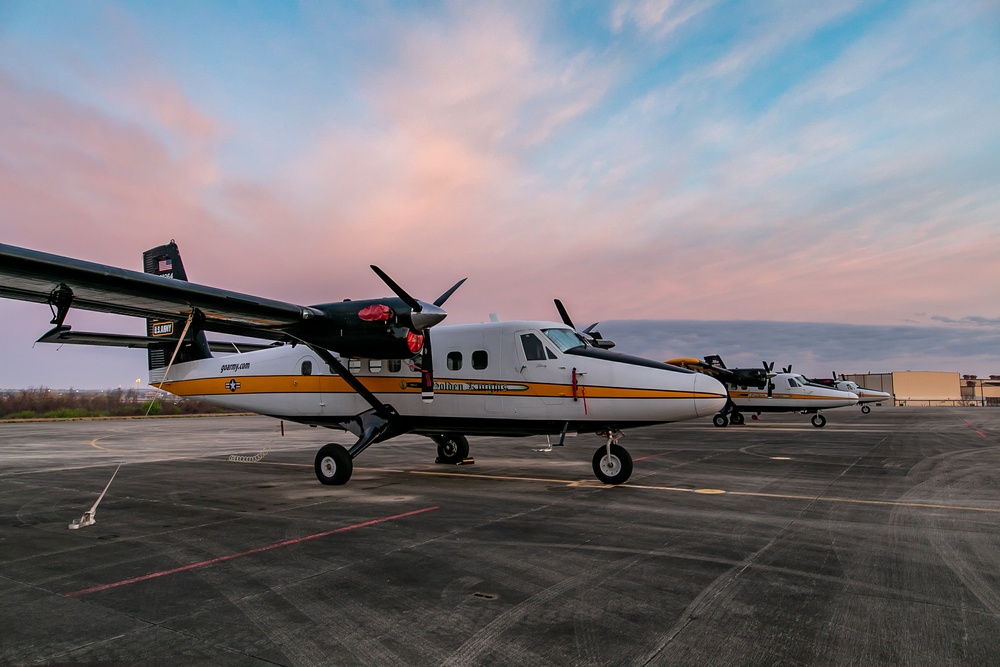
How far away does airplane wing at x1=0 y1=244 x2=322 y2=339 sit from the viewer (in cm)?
726

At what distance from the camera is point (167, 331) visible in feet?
43.1

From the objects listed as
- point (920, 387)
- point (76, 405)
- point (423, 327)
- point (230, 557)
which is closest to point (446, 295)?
point (423, 327)

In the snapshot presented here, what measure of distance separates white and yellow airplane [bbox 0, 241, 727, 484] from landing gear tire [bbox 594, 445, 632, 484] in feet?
0.06

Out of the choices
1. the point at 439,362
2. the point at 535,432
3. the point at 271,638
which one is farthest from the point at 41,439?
the point at 271,638

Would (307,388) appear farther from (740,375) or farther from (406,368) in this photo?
(740,375)

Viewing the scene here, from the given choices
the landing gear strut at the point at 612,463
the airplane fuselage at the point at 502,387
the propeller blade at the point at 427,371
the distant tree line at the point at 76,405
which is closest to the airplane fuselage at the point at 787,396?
the landing gear strut at the point at 612,463

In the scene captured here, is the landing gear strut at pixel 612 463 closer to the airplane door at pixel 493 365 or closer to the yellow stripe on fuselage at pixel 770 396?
the airplane door at pixel 493 365

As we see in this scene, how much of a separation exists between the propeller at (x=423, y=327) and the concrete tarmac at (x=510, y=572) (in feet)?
6.44

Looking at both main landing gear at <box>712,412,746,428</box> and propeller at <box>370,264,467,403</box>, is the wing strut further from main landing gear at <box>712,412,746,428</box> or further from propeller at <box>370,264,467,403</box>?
main landing gear at <box>712,412,746,428</box>

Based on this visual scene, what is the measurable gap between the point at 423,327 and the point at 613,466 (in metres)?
4.30

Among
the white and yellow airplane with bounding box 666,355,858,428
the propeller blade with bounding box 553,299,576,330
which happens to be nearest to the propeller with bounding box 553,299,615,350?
the propeller blade with bounding box 553,299,576,330

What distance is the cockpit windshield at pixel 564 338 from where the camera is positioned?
10.5 meters

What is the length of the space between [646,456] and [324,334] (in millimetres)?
9285

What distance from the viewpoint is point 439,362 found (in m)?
11.2
